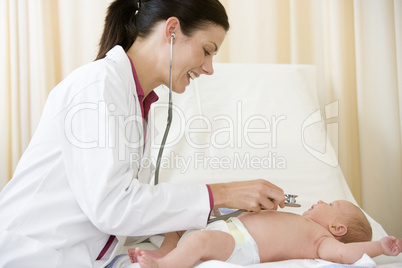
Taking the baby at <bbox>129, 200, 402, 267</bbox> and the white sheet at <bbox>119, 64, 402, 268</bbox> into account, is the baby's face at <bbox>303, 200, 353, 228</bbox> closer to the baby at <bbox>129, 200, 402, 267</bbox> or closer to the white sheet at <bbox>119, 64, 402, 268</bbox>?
the baby at <bbox>129, 200, 402, 267</bbox>

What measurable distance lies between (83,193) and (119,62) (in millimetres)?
420

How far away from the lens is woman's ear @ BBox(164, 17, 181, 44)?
4.13 ft

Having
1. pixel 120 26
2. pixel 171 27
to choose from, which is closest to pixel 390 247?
pixel 171 27

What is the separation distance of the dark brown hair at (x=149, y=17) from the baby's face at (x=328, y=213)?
2.23ft

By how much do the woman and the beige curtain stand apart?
1378 mm

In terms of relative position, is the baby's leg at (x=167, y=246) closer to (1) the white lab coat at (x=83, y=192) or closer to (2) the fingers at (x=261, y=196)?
(1) the white lab coat at (x=83, y=192)

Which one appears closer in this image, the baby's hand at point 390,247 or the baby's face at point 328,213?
the baby's hand at point 390,247

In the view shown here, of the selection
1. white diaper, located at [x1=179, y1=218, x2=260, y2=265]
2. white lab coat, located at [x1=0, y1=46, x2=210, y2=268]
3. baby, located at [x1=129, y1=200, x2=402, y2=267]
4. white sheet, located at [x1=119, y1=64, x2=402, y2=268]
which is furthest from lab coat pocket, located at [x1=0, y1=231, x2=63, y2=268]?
white sheet, located at [x1=119, y1=64, x2=402, y2=268]

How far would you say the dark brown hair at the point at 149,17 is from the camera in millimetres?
1273

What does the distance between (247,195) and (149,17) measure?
25.6 inches

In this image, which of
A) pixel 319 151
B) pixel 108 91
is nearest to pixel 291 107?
pixel 319 151

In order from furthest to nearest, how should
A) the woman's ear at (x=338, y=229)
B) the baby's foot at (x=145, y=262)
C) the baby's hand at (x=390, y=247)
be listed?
the woman's ear at (x=338, y=229) < the baby's hand at (x=390, y=247) < the baby's foot at (x=145, y=262)

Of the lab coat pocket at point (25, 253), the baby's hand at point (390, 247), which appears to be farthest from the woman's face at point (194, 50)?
the baby's hand at point (390, 247)

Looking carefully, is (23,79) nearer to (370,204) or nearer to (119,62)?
(119,62)
